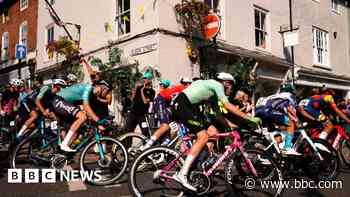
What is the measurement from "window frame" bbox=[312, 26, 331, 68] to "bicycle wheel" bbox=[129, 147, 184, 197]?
15.3 metres

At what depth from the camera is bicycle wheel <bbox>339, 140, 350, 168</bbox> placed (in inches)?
287

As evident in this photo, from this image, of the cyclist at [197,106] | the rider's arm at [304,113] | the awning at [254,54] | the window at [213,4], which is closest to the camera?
the cyclist at [197,106]

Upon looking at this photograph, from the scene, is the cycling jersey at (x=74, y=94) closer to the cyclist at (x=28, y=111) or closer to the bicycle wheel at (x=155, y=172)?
the cyclist at (x=28, y=111)

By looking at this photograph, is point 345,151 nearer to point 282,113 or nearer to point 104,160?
point 282,113

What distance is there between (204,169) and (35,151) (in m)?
3.42

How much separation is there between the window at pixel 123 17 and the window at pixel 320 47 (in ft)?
33.6

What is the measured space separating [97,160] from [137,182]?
126 cm

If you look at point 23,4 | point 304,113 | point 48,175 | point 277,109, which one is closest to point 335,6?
point 304,113

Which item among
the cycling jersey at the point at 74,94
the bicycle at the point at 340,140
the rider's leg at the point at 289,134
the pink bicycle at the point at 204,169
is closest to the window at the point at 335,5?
the bicycle at the point at 340,140

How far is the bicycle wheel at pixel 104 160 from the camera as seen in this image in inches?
228

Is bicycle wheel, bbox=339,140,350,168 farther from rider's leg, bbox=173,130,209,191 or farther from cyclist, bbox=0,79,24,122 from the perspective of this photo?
cyclist, bbox=0,79,24,122

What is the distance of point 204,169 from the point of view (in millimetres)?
4863

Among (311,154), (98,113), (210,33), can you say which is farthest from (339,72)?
(98,113)

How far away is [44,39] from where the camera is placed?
59.5ft
